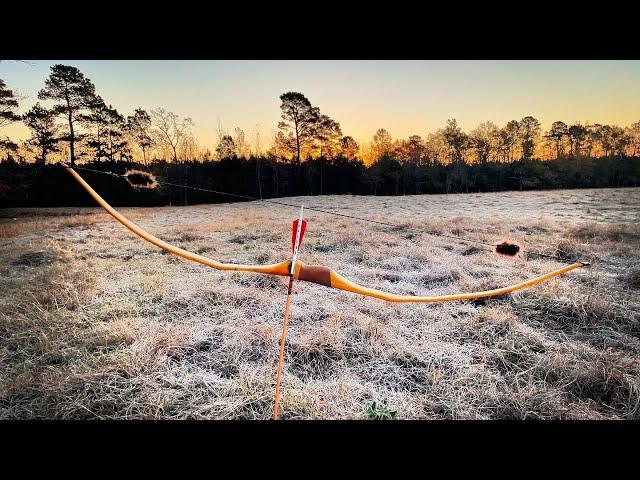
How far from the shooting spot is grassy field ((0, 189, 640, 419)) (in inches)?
59.9

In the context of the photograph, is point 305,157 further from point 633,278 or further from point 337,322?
point 633,278

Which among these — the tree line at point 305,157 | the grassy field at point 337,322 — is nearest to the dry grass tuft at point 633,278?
the grassy field at point 337,322

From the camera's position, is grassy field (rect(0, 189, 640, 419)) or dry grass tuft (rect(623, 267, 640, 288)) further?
dry grass tuft (rect(623, 267, 640, 288))

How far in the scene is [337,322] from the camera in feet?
6.93

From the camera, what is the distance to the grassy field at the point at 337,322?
1.52 metres

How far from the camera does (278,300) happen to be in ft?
8.18

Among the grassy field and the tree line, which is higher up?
the tree line

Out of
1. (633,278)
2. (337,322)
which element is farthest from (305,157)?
(633,278)

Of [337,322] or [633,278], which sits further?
[633,278]

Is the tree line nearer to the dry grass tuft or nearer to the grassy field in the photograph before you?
the grassy field

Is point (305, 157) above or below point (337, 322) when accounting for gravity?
above

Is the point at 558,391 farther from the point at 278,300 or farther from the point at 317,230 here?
the point at 317,230

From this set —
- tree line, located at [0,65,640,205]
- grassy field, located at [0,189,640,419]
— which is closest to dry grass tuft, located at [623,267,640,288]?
grassy field, located at [0,189,640,419]

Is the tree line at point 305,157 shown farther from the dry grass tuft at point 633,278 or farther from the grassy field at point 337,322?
the dry grass tuft at point 633,278
